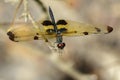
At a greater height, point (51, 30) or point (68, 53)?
point (51, 30)

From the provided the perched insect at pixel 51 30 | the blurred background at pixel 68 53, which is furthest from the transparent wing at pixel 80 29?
the blurred background at pixel 68 53

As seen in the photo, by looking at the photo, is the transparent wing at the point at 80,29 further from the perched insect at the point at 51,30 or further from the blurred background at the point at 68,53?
the blurred background at the point at 68,53

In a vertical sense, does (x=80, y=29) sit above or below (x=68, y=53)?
above

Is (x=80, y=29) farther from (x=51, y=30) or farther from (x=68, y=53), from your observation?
(x=68, y=53)

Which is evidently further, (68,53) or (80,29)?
(68,53)

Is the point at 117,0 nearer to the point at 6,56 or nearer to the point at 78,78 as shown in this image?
the point at 78,78

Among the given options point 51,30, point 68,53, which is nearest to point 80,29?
point 51,30
